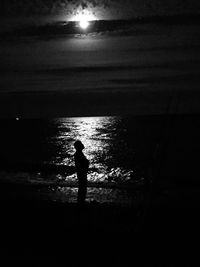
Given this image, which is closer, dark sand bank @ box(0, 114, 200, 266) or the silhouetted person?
dark sand bank @ box(0, 114, 200, 266)

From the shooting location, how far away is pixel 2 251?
8523 millimetres

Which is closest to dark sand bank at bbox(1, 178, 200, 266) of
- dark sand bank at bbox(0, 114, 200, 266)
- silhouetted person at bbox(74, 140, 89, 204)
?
dark sand bank at bbox(0, 114, 200, 266)

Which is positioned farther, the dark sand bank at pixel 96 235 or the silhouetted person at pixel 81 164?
the silhouetted person at pixel 81 164

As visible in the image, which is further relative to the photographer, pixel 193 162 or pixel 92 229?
pixel 193 162

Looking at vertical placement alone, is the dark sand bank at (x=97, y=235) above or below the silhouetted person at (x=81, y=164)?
below

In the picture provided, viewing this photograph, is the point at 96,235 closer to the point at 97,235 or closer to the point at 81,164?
the point at 97,235

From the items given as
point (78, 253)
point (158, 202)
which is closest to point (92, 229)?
point (78, 253)

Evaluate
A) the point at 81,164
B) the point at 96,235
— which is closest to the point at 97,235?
the point at 96,235

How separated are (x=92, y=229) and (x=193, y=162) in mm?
33544

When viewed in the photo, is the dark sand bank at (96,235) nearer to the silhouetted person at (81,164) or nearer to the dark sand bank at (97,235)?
the dark sand bank at (97,235)

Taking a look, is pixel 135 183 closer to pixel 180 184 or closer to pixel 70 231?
pixel 180 184

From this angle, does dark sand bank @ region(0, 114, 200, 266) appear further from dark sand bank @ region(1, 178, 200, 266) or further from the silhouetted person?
the silhouetted person

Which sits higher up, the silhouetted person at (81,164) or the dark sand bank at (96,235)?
the silhouetted person at (81,164)

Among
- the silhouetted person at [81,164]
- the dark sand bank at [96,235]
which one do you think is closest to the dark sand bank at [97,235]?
the dark sand bank at [96,235]
